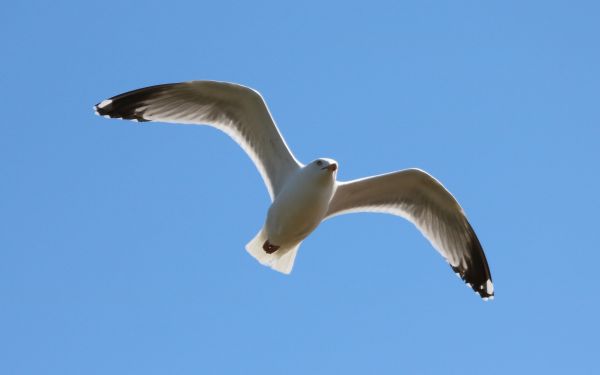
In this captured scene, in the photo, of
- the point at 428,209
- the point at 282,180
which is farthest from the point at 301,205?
the point at 428,209

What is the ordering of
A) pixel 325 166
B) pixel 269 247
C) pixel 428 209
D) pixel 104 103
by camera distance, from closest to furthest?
1. pixel 325 166
2. pixel 269 247
3. pixel 104 103
4. pixel 428 209

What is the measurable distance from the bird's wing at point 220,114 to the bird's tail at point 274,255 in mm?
440

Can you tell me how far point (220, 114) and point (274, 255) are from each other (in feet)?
4.43

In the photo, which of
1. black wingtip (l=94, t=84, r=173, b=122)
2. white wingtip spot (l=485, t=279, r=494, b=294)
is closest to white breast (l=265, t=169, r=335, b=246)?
black wingtip (l=94, t=84, r=173, b=122)

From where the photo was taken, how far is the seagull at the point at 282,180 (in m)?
8.96

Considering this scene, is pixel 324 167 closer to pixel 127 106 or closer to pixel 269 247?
pixel 269 247

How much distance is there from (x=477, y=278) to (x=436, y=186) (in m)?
1.20

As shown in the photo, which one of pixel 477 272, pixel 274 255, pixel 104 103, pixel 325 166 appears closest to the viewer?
pixel 325 166

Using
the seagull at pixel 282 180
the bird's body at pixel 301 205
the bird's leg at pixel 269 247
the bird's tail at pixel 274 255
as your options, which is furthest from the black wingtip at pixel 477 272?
the bird's leg at pixel 269 247

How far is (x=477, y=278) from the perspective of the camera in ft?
34.1

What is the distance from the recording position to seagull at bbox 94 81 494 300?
8961 mm

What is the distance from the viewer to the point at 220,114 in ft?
31.2

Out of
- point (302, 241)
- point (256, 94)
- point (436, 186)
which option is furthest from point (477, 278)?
point (256, 94)

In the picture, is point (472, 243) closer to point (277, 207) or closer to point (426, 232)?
point (426, 232)
